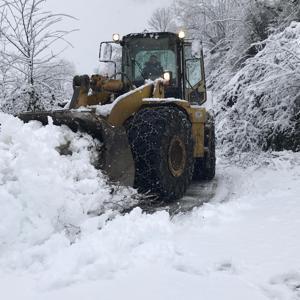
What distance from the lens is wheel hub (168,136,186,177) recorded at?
22.5 ft

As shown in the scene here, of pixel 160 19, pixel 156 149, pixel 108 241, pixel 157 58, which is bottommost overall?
pixel 108 241

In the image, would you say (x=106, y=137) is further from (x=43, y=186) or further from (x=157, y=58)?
(x=157, y=58)

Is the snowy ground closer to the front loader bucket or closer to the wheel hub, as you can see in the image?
the front loader bucket

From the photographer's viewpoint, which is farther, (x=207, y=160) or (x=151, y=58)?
(x=207, y=160)

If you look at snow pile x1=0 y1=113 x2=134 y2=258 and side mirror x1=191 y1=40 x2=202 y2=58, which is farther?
side mirror x1=191 y1=40 x2=202 y2=58

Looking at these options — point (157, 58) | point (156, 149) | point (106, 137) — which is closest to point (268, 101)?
point (157, 58)

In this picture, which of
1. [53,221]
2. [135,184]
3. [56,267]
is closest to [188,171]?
[135,184]

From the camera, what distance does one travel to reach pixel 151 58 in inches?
332

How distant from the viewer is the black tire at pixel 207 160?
359 inches

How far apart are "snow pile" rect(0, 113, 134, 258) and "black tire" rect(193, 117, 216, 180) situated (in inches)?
139

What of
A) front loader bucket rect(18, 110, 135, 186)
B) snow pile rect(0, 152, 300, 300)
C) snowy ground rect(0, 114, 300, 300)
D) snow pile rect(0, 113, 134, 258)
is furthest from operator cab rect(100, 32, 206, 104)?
snow pile rect(0, 152, 300, 300)

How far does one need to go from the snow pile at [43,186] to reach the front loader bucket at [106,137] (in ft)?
0.84

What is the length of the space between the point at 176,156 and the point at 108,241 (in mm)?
3229

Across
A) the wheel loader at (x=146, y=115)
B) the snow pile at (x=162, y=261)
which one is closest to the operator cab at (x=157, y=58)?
the wheel loader at (x=146, y=115)
